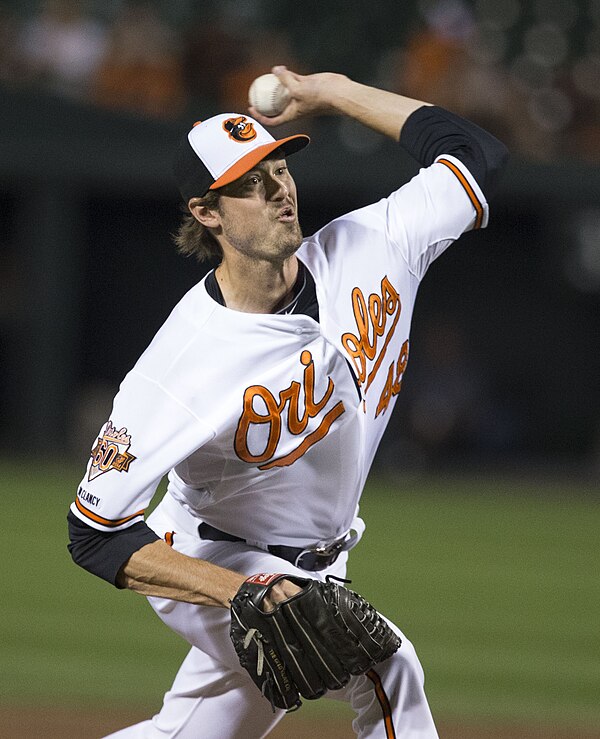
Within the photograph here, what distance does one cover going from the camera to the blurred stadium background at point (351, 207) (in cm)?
1295

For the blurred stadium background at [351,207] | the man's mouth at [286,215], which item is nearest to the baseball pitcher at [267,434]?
the man's mouth at [286,215]

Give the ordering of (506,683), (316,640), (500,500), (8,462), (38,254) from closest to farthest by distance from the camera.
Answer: (316,640), (506,683), (500,500), (8,462), (38,254)

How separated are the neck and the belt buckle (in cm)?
68

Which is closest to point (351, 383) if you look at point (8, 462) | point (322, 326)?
point (322, 326)

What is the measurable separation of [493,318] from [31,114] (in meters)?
5.48

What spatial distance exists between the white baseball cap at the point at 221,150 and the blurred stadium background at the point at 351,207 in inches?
285

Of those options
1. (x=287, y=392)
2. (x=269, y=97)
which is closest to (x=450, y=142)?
(x=269, y=97)

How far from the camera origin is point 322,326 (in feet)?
11.2

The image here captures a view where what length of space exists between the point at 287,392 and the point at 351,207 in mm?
10691

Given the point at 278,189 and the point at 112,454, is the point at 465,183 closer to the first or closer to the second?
the point at 278,189

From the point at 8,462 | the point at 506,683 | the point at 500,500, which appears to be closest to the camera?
the point at 506,683

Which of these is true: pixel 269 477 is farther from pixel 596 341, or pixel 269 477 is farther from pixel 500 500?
pixel 596 341

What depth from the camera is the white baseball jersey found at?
3166 millimetres

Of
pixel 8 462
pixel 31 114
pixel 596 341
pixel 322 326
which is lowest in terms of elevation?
pixel 8 462
